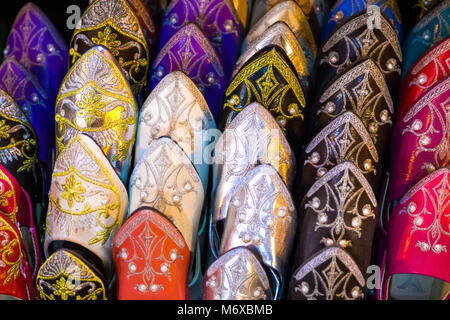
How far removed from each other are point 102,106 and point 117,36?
0.13m

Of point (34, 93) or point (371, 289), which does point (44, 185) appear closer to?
point (34, 93)

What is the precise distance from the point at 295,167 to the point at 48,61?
0.47 metres

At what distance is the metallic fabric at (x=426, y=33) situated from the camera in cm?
101

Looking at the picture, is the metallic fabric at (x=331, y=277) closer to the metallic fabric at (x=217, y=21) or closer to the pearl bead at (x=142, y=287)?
the pearl bead at (x=142, y=287)

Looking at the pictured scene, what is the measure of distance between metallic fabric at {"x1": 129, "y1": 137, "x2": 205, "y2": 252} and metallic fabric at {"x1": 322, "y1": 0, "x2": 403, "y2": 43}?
0.33 meters

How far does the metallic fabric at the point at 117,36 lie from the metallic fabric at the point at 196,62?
32mm

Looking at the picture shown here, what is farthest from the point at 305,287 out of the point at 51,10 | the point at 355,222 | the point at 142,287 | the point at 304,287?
the point at 51,10

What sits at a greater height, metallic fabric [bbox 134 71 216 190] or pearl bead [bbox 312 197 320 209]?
metallic fabric [bbox 134 71 216 190]

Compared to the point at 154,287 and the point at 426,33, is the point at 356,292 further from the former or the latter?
the point at 426,33

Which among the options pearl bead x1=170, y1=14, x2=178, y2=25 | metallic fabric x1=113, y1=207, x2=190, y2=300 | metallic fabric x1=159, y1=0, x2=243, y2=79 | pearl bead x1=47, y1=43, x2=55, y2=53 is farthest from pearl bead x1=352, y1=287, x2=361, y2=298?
pearl bead x1=47, y1=43, x2=55, y2=53

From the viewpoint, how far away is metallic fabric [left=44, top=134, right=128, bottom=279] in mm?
898

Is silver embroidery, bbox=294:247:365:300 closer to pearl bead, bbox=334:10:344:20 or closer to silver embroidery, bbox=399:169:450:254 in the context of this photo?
silver embroidery, bbox=399:169:450:254

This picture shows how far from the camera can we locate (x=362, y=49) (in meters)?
0.97

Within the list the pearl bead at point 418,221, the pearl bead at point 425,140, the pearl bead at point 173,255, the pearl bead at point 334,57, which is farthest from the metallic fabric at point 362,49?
the pearl bead at point 173,255
